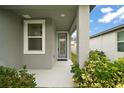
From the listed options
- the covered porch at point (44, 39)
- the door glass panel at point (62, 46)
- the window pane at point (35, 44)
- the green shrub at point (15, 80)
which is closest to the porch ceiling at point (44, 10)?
the covered porch at point (44, 39)

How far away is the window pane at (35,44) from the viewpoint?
10.3 m

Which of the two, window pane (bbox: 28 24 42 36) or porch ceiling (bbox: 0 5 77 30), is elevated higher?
porch ceiling (bbox: 0 5 77 30)

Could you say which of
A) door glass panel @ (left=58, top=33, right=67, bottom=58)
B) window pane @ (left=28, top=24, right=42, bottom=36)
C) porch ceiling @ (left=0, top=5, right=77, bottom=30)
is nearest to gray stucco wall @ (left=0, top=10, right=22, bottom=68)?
porch ceiling @ (left=0, top=5, right=77, bottom=30)

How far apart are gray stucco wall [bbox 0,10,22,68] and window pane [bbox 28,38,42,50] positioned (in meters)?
0.81

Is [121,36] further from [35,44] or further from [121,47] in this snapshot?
[35,44]

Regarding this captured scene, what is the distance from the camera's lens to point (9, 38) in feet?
27.2

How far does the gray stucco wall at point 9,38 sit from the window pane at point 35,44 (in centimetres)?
81

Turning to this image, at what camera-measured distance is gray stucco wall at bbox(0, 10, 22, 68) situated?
298 inches

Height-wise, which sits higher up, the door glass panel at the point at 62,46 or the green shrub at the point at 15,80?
the door glass panel at the point at 62,46

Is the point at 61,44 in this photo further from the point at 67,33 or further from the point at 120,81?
the point at 120,81

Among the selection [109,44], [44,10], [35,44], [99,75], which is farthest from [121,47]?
[99,75]

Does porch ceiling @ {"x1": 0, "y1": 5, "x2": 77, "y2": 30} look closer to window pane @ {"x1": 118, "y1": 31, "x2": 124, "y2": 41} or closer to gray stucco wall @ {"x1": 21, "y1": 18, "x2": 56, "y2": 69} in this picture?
gray stucco wall @ {"x1": 21, "y1": 18, "x2": 56, "y2": 69}

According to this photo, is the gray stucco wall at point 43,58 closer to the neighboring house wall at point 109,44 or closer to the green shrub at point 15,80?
the green shrub at point 15,80
